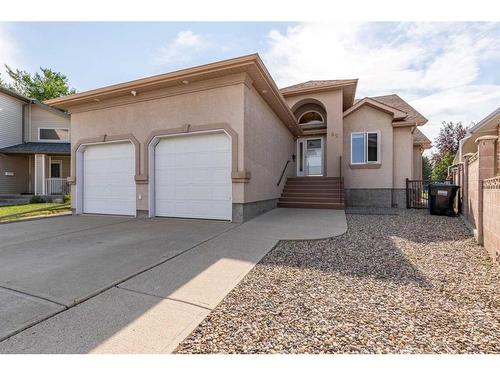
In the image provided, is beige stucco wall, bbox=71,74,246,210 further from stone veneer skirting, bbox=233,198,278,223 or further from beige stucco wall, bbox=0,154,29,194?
beige stucco wall, bbox=0,154,29,194

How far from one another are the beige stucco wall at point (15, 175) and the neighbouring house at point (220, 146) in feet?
34.1

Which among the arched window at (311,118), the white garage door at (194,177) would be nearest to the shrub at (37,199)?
the white garage door at (194,177)

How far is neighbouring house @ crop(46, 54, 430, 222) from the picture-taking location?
7.62 meters

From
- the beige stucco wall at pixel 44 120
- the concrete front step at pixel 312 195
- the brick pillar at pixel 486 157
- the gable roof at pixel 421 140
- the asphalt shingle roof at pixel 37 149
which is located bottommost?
the concrete front step at pixel 312 195

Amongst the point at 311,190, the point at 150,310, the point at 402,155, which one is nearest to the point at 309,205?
the point at 311,190

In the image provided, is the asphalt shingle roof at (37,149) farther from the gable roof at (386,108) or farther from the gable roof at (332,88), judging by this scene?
the gable roof at (386,108)

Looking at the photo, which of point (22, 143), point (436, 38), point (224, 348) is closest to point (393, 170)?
point (436, 38)

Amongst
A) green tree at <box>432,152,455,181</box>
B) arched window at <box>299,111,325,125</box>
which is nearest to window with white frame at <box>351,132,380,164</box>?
arched window at <box>299,111,325,125</box>

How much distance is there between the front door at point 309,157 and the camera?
1423 cm

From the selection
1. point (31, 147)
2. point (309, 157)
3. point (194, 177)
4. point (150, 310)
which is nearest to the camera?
point (150, 310)

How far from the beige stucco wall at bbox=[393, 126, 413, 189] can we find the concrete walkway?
11.0 metres

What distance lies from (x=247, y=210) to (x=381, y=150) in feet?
29.0

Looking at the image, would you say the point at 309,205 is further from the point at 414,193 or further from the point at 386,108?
the point at 386,108

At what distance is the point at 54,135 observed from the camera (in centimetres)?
1820
